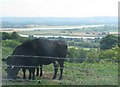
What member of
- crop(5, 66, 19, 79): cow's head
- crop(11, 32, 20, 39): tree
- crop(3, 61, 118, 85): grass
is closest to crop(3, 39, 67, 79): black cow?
crop(5, 66, 19, 79): cow's head

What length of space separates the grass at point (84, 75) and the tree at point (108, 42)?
3.62ft

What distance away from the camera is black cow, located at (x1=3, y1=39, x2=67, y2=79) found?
9023 millimetres

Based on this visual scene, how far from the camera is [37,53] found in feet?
32.0

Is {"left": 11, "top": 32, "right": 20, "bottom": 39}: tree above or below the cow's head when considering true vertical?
above

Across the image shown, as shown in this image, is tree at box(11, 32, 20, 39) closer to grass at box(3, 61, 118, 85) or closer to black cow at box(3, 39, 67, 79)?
black cow at box(3, 39, 67, 79)

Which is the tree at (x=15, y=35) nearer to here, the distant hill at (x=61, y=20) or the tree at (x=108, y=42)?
the distant hill at (x=61, y=20)

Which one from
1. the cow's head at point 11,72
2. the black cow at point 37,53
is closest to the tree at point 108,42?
the black cow at point 37,53

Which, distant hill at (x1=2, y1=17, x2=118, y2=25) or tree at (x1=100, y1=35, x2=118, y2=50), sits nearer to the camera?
distant hill at (x1=2, y1=17, x2=118, y2=25)

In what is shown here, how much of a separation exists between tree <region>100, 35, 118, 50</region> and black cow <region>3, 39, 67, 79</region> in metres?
1.98

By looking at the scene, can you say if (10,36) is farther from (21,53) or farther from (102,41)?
(102,41)

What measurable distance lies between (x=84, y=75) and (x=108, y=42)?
3196 millimetres

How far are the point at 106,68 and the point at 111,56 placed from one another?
99cm

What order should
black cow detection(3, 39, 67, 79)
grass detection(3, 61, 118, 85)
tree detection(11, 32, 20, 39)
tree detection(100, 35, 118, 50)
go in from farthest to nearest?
tree detection(100, 35, 118, 50), tree detection(11, 32, 20, 39), black cow detection(3, 39, 67, 79), grass detection(3, 61, 118, 85)

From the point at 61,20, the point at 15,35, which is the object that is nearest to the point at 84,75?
the point at 61,20
